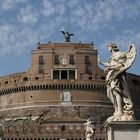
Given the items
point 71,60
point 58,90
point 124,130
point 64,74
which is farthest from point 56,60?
point 124,130

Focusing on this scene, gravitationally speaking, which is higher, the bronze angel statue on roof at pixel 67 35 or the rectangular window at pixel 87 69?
the bronze angel statue on roof at pixel 67 35

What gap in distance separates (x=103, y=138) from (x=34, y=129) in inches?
355

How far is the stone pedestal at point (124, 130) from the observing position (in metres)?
7.26

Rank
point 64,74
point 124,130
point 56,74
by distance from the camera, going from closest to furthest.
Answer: point 124,130
point 56,74
point 64,74

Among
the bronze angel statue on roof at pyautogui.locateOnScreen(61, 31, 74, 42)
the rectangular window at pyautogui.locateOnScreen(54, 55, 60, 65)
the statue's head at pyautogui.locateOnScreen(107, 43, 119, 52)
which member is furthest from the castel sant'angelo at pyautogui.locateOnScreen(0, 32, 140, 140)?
the statue's head at pyautogui.locateOnScreen(107, 43, 119, 52)

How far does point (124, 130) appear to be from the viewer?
23.9ft

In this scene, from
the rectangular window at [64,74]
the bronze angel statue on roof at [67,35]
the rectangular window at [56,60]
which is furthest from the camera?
the bronze angel statue on roof at [67,35]

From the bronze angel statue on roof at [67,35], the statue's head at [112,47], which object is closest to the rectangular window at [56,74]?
the bronze angel statue on roof at [67,35]

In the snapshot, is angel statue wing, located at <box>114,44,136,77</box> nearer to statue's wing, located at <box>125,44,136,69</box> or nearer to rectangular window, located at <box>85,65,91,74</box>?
statue's wing, located at <box>125,44,136,69</box>

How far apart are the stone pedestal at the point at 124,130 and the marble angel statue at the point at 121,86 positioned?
0.32ft

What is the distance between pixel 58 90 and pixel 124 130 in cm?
6512

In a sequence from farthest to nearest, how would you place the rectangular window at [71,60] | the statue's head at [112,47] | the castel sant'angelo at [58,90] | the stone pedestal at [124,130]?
the rectangular window at [71,60]
the castel sant'angelo at [58,90]
the statue's head at [112,47]
the stone pedestal at [124,130]

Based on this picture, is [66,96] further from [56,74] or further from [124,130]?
[124,130]

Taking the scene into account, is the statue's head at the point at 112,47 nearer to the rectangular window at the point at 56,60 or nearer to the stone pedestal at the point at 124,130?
the stone pedestal at the point at 124,130
